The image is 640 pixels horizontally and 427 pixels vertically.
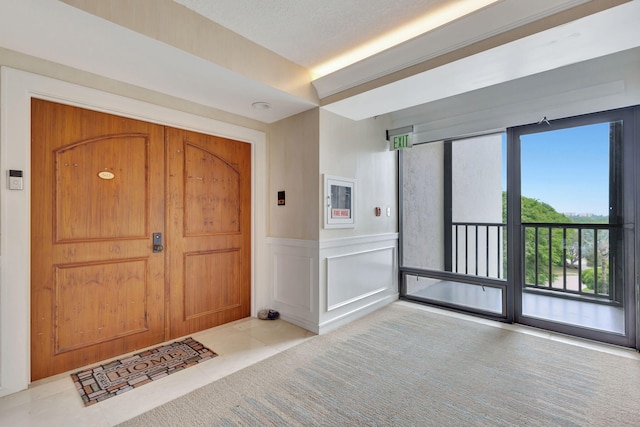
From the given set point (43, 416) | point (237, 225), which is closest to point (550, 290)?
point (237, 225)

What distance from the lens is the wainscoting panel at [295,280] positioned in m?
3.13

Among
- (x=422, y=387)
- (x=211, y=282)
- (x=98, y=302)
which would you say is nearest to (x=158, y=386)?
(x=98, y=302)

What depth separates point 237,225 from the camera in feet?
11.2

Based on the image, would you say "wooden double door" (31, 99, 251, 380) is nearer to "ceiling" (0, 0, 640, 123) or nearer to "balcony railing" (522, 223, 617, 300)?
"ceiling" (0, 0, 640, 123)

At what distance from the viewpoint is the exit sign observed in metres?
3.96

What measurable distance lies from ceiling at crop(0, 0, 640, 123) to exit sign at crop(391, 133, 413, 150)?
1.03m

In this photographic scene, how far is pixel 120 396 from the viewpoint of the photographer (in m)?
1.99

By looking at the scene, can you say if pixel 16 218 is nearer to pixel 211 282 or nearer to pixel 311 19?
pixel 211 282

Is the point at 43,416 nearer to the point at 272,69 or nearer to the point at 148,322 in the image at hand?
the point at 148,322

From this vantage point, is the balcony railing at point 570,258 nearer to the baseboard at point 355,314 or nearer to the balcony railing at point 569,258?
the balcony railing at point 569,258

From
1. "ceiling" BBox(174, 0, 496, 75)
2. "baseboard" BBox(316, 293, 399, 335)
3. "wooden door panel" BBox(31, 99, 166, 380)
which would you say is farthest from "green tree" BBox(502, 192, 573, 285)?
"wooden door panel" BBox(31, 99, 166, 380)

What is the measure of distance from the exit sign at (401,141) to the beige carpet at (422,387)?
8.12 feet

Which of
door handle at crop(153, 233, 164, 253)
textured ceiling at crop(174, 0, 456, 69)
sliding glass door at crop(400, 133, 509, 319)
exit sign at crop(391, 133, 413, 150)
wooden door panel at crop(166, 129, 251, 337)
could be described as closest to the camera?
textured ceiling at crop(174, 0, 456, 69)

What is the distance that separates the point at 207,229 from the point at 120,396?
1.60 metres
